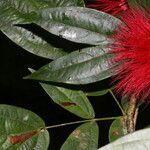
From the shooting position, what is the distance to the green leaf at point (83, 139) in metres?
1.13

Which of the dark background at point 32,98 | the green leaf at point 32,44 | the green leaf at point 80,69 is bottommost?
the dark background at point 32,98

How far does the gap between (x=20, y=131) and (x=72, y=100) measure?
14 centimetres

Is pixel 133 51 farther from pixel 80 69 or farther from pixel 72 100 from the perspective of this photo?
pixel 72 100

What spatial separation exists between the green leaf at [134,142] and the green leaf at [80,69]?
15 centimetres

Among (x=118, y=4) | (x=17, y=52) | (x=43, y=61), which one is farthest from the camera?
(x=17, y=52)

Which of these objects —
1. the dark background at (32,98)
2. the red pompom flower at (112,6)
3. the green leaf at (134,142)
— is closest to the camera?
the green leaf at (134,142)

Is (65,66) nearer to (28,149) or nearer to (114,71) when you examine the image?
(114,71)

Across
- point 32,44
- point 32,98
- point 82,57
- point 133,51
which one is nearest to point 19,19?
point 32,44

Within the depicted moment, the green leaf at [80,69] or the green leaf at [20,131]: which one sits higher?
the green leaf at [80,69]

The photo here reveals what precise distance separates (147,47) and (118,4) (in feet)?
0.58

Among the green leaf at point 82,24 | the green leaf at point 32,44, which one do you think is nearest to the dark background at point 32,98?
the green leaf at point 32,44

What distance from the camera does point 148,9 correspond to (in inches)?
40.7

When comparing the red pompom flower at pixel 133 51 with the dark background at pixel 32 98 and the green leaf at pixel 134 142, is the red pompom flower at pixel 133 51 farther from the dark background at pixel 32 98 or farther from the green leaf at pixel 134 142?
the dark background at pixel 32 98

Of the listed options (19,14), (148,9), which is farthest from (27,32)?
(148,9)
